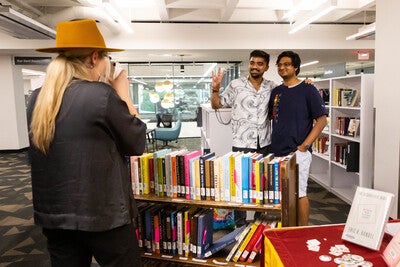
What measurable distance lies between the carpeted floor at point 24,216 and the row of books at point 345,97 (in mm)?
1380

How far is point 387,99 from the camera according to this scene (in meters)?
3.57

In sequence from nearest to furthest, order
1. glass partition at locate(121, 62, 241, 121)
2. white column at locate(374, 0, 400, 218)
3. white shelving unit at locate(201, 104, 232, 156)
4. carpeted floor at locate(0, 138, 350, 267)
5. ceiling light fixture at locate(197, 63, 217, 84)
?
1. carpeted floor at locate(0, 138, 350, 267)
2. white column at locate(374, 0, 400, 218)
3. white shelving unit at locate(201, 104, 232, 156)
4. ceiling light fixture at locate(197, 63, 217, 84)
5. glass partition at locate(121, 62, 241, 121)

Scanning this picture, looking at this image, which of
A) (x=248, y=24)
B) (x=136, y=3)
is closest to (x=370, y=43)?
(x=248, y=24)

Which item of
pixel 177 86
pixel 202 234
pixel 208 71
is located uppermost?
pixel 208 71

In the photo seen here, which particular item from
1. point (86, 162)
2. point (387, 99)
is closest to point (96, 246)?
point (86, 162)

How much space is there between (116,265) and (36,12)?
6840 millimetres

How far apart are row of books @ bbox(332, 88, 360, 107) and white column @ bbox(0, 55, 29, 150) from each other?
809 centimetres

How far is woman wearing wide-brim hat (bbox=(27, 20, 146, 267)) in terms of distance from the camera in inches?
50.6

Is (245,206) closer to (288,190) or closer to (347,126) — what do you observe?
(288,190)

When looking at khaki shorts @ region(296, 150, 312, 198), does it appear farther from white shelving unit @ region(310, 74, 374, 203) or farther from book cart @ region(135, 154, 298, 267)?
white shelving unit @ region(310, 74, 374, 203)

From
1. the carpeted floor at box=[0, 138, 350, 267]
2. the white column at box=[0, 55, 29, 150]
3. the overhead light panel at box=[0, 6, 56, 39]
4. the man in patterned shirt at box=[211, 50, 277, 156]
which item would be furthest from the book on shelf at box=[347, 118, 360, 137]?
the white column at box=[0, 55, 29, 150]

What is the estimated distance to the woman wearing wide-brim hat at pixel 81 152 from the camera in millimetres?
1284

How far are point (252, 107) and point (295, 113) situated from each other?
14.3 inches

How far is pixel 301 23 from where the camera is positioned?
5.89m
